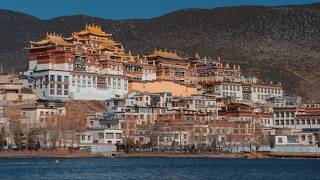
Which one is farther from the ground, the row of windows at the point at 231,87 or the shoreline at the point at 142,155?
the row of windows at the point at 231,87

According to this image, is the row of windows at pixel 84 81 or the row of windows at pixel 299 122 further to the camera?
the row of windows at pixel 299 122

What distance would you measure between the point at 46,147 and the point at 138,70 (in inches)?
1446

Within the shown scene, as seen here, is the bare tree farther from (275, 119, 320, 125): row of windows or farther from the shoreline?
(275, 119, 320, 125): row of windows

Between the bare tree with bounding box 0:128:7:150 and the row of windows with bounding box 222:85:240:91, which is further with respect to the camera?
the row of windows with bounding box 222:85:240:91

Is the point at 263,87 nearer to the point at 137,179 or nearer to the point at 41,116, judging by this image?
the point at 41,116

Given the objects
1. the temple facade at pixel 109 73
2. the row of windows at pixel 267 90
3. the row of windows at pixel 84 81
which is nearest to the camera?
the temple facade at pixel 109 73

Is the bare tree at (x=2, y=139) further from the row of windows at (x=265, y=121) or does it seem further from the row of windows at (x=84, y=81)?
the row of windows at (x=265, y=121)

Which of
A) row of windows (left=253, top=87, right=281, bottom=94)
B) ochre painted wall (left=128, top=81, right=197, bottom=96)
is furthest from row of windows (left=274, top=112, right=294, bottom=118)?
row of windows (left=253, top=87, right=281, bottom=94)

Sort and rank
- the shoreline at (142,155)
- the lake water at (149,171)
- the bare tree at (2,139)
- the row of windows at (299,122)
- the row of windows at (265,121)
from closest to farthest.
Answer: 1. the lake water at (149,171)
2. the bare tree at (2,139)
3. the shoreline at (142,155)
4. the row of windows at (299,122)
5. the row of windows at (265,121)

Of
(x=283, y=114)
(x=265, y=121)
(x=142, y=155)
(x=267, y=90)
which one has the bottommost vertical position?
(x=142, y=155)

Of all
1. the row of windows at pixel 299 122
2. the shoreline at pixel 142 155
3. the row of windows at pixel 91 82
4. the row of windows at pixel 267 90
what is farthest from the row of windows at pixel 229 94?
the shoreline at pixel 142 155

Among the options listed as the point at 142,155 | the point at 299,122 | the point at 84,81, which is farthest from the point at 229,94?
the point at 142,155

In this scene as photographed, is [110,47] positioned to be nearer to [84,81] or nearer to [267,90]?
[84,81]

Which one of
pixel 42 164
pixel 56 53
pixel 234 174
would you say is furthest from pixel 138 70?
pixel 234 174
